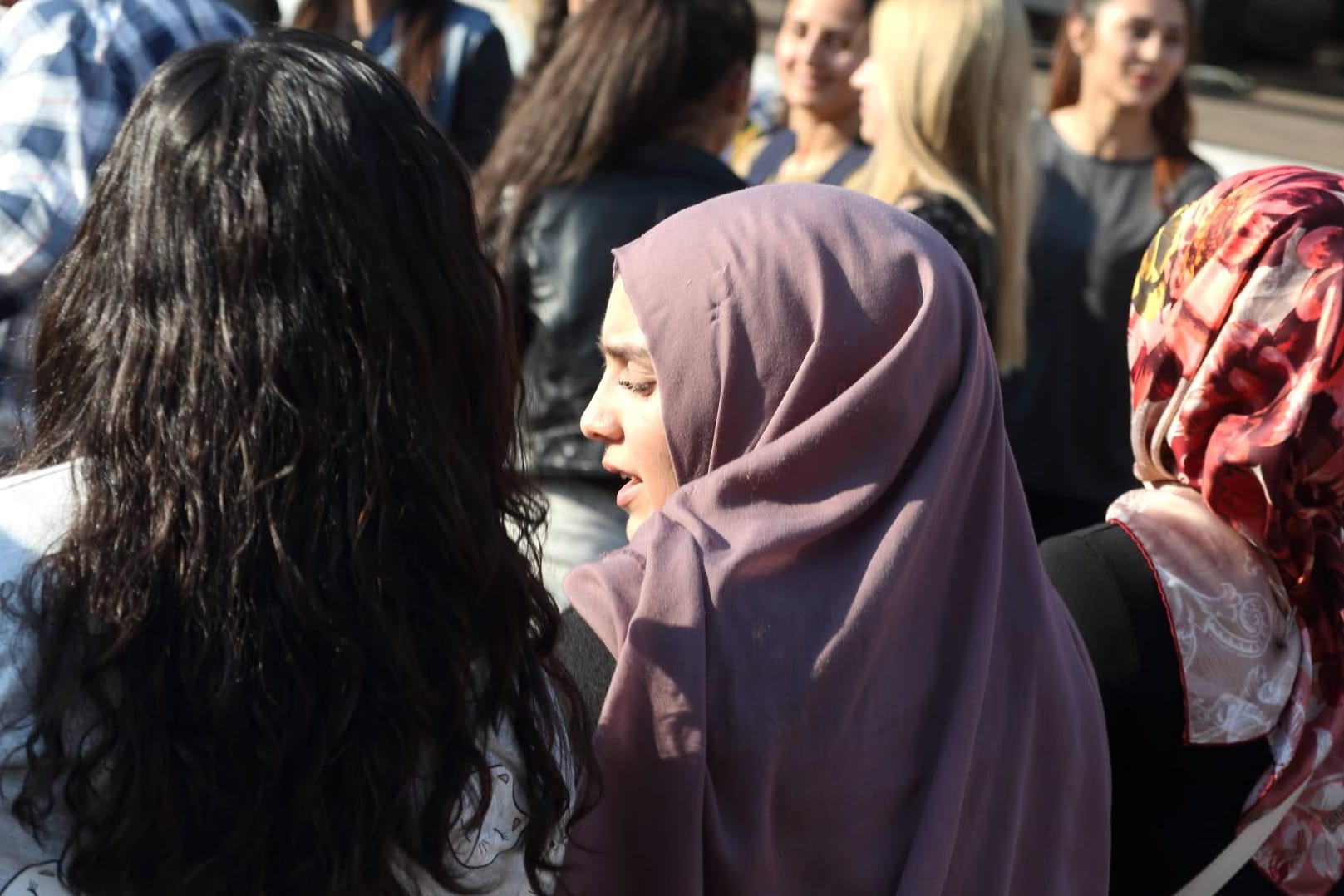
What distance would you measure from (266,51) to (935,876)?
1.01m

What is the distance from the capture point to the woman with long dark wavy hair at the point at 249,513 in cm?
109

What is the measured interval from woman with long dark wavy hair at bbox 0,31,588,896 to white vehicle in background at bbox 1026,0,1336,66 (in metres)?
13.0

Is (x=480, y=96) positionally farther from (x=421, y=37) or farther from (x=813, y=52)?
(x=813, y=52)

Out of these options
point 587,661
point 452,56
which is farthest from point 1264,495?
point 452,56

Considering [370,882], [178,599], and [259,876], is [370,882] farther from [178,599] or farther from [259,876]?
[178,599]

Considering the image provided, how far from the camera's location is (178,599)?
43.1 inches

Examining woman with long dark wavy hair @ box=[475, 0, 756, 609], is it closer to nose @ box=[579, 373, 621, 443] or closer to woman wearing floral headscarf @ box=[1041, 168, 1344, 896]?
nose @ box=[579, 373, 621, 443]

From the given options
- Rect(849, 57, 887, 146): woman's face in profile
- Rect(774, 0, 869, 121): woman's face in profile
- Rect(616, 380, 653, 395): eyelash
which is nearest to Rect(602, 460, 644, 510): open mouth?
Rect(616, 380, 653, 395): eyelash

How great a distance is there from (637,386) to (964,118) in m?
2.02

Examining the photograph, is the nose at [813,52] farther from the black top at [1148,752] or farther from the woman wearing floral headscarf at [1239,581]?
the black top at [1148,752]

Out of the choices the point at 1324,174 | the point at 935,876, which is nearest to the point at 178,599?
the point at 935,876

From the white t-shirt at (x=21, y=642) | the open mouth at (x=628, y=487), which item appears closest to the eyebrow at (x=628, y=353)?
the open mouth at (x=628, y=487)

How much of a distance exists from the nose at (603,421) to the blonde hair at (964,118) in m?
1.81

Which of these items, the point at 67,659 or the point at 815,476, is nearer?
the point at 67,659
